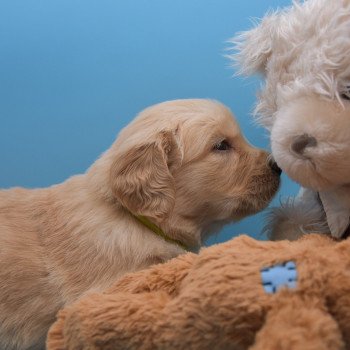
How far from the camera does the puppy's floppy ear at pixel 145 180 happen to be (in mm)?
1407

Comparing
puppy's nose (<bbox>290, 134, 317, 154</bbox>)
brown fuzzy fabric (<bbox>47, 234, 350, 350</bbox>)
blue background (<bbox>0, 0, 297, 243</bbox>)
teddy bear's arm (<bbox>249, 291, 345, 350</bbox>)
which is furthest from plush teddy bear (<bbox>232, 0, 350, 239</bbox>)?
blue background (<bbox>0, 0, 297, 243</bbox>)

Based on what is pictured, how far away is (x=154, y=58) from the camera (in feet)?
6.52

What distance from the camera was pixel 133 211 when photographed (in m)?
1.43

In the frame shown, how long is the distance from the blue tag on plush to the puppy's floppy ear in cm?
63

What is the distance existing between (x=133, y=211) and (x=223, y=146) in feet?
1.07

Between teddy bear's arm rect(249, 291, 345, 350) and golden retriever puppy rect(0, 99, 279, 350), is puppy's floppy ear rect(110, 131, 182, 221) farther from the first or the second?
teddy bear's arm rect(249, 291, 345, 350)

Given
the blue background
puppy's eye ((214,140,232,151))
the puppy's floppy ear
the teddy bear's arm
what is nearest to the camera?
the teddy bear's arm

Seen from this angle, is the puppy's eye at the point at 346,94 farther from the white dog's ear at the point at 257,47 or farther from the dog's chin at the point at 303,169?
the white dog's ear at the point at 257,47

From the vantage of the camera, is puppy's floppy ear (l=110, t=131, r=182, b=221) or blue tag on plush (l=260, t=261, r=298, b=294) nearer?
blue tag on plush (l=260, t=261, r=298, b=294)

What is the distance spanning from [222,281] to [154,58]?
1.30 metres

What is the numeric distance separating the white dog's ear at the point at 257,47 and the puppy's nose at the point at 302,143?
30 centimetres

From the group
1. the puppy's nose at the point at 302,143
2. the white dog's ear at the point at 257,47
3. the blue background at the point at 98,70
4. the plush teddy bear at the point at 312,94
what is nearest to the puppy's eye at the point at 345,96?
the plush teddy bear at the point at 312,94

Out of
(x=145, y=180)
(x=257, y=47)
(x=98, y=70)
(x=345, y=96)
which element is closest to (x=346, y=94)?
(x=345, y=96)

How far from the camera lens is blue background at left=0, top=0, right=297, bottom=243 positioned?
1.97 m
